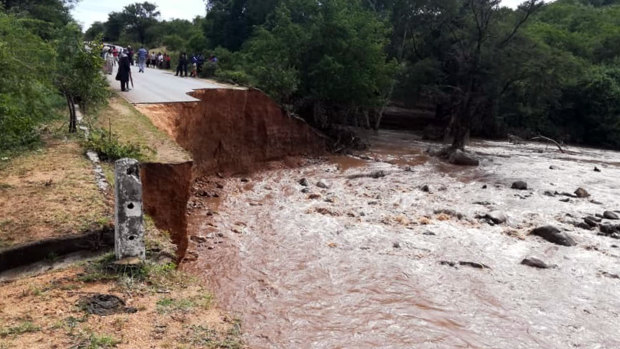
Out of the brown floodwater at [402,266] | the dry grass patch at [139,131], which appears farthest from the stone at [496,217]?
the dry grass patch at [139,131]

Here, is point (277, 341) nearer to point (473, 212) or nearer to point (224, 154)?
point (473, 212)

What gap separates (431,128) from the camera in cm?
3675

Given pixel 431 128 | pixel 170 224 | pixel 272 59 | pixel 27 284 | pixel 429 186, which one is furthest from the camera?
pixel 431 128

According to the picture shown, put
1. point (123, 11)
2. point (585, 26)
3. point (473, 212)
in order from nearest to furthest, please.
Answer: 1. point (473, 212)
2. point (585, 26)
3. point (123, 11)

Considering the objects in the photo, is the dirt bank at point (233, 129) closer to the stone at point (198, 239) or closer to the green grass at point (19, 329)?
the stone at point (198, 239)

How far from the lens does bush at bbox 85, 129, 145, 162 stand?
1010 cm

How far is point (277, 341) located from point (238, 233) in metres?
5.59

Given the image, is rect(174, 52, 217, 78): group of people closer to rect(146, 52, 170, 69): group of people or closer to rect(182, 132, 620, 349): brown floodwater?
rect(146, 52, 170, 69): group of people

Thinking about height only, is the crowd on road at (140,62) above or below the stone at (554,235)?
above

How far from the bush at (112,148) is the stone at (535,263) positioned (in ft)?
28.3

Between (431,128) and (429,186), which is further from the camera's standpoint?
(431,128)

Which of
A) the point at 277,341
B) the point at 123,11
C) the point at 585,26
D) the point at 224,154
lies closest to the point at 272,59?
the point at 224,154

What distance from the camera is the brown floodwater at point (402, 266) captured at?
809 centimetres

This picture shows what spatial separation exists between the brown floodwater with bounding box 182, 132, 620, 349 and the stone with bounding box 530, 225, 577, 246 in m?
0.29
